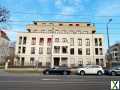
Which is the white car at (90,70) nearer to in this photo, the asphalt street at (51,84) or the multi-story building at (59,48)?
the asphalt street at (51,84)

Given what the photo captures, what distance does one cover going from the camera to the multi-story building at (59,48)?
227 ft

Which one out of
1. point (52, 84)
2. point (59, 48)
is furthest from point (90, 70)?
point (59, 48)

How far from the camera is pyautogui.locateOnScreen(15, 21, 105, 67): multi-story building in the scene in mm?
69188

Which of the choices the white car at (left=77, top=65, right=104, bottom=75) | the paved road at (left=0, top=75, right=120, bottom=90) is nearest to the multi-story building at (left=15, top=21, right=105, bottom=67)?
the white car at (left=77, top=65, right=104, bottom=75)

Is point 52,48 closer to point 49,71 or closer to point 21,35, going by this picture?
point 21,35

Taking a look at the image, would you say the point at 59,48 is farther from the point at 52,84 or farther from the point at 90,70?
the point at 52,84

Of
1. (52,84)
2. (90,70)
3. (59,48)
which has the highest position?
(59,48)

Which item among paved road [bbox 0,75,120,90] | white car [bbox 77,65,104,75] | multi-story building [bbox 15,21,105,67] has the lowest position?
paved road [bbox 0,75,120,90]

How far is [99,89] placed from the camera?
14.9 metres

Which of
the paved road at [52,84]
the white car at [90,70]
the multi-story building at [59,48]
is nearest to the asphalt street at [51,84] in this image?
the paved road at [52,84]

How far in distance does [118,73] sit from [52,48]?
3764 cm

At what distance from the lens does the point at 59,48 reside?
227ft

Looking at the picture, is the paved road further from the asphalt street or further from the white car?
the white car

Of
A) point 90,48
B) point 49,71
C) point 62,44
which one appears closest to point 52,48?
point 62,44
